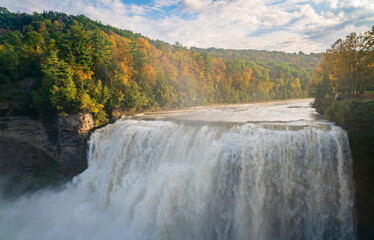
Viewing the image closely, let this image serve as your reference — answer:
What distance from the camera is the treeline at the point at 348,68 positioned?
41.4 ft

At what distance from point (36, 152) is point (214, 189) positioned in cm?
1802

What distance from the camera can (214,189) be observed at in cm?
975

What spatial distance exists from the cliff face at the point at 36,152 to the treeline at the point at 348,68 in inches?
830

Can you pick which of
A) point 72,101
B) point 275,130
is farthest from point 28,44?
point 275,130

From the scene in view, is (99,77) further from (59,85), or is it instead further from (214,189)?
(214,189)

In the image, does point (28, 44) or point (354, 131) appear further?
point (28, 44)

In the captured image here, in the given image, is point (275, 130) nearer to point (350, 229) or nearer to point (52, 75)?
point (350, 229)

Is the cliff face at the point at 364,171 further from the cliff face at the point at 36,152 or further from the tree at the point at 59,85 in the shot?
the tree at the point at 59,85

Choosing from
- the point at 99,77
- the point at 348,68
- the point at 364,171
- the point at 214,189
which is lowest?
the point at 214,189

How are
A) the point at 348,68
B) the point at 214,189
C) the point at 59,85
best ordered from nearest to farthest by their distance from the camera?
the point at 214,189
the point at 348,68
the point at 59,85

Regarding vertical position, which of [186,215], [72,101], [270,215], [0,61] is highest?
[0,61]

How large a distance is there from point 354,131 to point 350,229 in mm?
4164

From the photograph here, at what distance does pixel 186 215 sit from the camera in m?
10.0

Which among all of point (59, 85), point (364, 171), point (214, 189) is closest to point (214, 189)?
point (214, 189)
